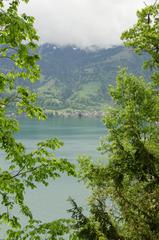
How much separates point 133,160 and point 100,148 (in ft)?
31.0

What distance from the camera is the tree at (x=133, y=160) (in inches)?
847

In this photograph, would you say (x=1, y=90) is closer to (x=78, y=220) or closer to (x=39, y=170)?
(x=39, y=170)

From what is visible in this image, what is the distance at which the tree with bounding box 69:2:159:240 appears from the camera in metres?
21.5

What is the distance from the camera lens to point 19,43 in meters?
12.3

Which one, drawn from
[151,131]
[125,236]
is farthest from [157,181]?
[151,131]

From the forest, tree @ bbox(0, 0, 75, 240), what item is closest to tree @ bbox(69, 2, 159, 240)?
the forest

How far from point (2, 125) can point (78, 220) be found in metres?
10.5

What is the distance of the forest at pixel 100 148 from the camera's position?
12.7 meters

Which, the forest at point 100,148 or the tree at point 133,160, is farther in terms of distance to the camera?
the tree at point 133,160

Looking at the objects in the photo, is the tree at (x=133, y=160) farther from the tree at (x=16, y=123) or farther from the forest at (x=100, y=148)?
the tree at (x=16, y=123)

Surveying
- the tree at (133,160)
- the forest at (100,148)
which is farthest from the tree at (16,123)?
the tree at (133,160)

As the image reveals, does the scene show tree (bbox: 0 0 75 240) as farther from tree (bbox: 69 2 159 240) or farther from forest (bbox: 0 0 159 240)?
tree (bbox: 69 2 159 240)

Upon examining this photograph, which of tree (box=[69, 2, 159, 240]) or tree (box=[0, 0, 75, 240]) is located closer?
tree (box=[0, 0, 75, 240])

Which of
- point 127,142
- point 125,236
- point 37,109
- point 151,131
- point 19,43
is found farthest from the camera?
point 151,131
